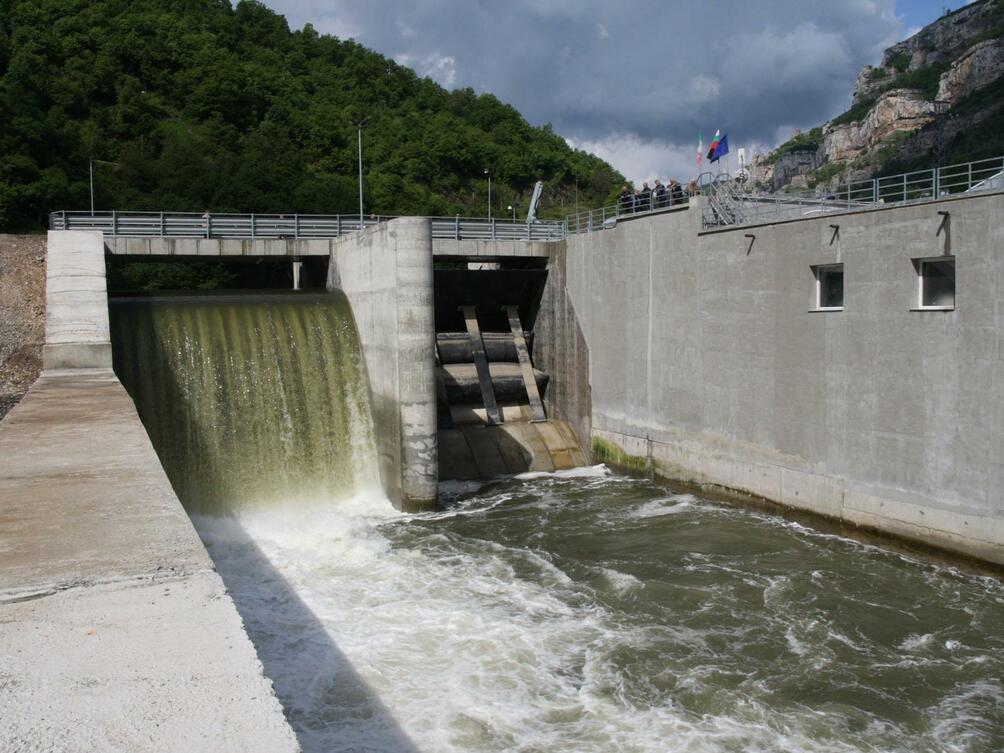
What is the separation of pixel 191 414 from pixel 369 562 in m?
5.52

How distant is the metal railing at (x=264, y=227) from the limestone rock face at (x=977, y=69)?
3549 inches

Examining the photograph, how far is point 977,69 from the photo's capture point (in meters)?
101

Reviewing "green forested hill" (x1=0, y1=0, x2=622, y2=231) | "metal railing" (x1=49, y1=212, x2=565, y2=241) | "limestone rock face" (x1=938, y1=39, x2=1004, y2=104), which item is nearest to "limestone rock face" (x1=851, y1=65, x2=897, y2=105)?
"limestone rock face" (x1=938, y1=39, x2=1004, y2=104)

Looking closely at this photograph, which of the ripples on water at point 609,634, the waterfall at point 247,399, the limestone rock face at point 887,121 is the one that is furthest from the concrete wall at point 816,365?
the limestone rock face at point 887,121

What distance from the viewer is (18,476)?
7.40 metres

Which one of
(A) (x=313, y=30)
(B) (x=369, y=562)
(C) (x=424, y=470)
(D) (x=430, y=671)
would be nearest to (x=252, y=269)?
(C) (x=424, y=470)

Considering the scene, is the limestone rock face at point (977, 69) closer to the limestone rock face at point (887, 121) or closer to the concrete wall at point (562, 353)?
the limestone rock face at point (887, 121)

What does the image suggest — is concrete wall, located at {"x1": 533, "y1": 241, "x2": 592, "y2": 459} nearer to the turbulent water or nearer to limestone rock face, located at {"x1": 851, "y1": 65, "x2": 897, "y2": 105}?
the turbulent water

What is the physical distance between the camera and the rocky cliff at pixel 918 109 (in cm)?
8273

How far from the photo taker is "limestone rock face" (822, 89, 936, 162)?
394ft

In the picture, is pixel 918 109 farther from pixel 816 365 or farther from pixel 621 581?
pixel 621 581

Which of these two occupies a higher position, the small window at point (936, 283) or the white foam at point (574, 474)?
the small window at point (936, 283)

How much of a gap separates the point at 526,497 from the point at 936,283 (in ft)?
28.6

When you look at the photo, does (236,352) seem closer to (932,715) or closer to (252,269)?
(932,715)
